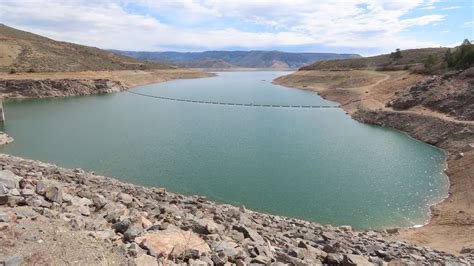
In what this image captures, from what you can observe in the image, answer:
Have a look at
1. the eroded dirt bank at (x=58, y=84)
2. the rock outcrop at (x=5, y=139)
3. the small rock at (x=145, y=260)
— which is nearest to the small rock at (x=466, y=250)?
the small rock at (x=145, y=260)

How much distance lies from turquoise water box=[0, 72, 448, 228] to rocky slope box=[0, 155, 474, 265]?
5.56 meters

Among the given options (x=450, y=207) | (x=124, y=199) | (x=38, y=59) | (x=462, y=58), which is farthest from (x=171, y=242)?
(x=38, y=59)

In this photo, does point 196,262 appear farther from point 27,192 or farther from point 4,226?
point 27,192

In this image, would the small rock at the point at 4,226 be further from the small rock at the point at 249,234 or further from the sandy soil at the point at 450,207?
the sandy soil at the point at 450,207

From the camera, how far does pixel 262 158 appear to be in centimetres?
3062

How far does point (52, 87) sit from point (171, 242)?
250 ft

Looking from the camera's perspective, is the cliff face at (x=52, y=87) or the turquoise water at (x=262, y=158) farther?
the cliff face at (x=52, y=87)

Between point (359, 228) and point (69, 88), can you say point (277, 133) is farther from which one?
point (69, 88)

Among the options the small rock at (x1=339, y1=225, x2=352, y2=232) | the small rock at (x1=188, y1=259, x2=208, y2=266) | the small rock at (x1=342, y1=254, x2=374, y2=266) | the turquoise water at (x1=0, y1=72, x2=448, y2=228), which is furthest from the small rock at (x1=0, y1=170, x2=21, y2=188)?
the small rock at (x1=339, y1=225, x2=352, y2=232)

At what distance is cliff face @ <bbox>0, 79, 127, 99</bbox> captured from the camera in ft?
235

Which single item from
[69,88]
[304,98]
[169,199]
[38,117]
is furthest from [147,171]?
[69,88]

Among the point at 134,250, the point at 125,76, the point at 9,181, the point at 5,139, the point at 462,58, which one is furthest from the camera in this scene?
the point at 125,76

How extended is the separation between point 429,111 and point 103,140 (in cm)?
3417

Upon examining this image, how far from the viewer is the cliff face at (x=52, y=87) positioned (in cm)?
7162
